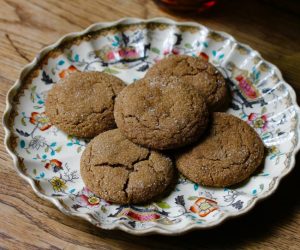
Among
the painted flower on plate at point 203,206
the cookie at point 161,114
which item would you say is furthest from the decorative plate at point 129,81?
the cookie at point 161,114

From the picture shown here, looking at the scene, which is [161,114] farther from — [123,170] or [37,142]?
[37,142]

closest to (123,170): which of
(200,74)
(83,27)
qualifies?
(200,74)

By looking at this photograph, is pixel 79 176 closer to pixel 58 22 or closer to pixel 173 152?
pixel 173 152

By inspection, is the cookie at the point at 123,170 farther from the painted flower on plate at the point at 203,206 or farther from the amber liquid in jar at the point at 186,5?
the amber liquid in jar at the point at 186,5

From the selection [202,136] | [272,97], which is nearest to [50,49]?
[202,136]

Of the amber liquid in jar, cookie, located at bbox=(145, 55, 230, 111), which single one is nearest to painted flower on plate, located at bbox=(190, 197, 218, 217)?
cookie, located at bbox=(145, 55, 230, 111)

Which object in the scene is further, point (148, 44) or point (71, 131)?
point (148, 44)
